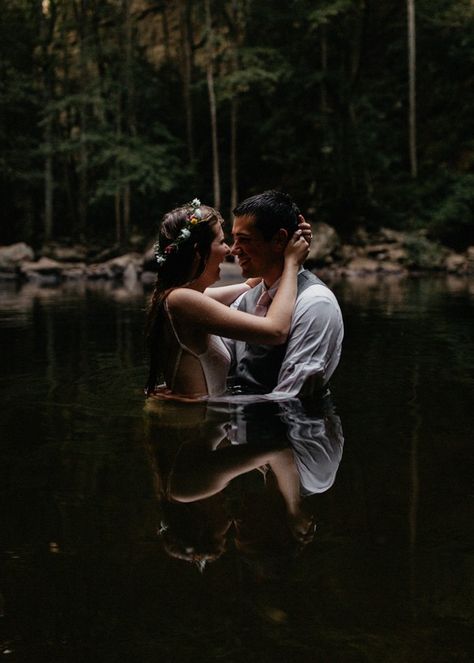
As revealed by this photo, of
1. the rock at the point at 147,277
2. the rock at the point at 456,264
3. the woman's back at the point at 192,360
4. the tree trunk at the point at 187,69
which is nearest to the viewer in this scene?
the woman's back at the point at 192,360

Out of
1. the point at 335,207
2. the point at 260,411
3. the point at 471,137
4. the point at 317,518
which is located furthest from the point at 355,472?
the point at 471,137

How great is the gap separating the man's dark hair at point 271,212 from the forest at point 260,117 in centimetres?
1991

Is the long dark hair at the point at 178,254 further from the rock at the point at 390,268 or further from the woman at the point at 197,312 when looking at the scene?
the rock at the point at 390,268

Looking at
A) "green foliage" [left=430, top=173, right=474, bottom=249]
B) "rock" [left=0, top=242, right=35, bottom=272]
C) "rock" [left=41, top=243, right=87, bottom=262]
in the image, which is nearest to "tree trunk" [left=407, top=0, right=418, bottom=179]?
"green foliage" [left=430, top=173, right=474, bottom=249]

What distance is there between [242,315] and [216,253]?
0.41 m

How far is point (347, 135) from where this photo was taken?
79.9ft

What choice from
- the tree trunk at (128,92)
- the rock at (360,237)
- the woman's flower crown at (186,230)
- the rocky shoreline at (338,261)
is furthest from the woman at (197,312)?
the tree trunk at (128,92)

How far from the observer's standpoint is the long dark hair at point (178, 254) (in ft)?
12.6

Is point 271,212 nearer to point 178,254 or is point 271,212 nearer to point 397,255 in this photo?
point 178,254

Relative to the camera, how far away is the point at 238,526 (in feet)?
7.64

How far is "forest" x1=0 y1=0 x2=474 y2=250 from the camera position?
24.0 metres

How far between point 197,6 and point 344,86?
5934 mm

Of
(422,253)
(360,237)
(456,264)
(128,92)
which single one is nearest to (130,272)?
(360,237)

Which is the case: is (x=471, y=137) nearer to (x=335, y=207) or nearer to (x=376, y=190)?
(x=376, y=190)
